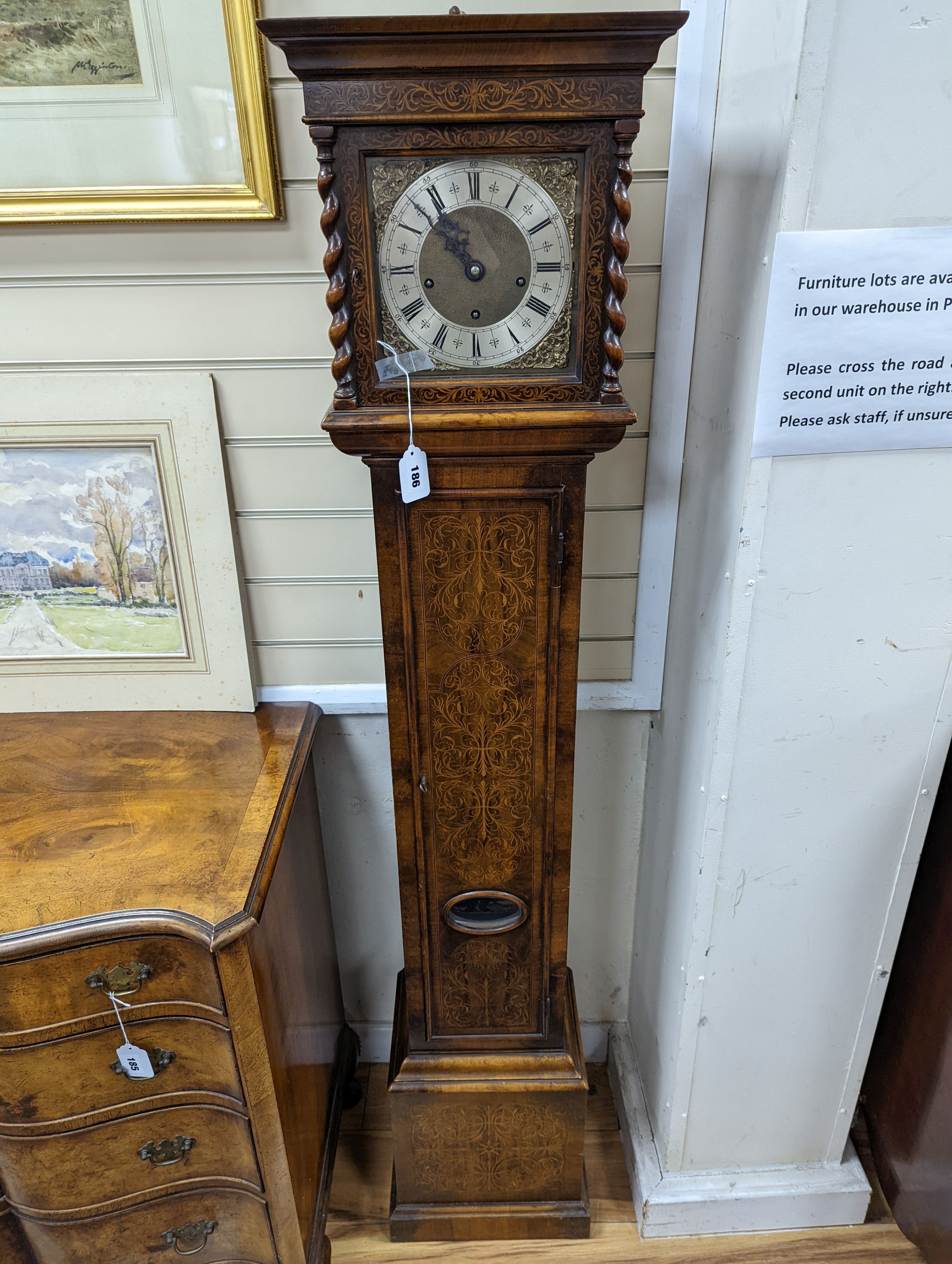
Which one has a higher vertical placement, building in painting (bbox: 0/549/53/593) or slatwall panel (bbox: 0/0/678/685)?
slatwall panel (bbox: 0/0/678/685)

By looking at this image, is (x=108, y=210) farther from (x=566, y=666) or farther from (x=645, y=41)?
(x=566, y=666)

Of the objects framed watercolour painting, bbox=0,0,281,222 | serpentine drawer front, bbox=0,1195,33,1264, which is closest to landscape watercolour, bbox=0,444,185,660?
framed watercolour painting, bbox=0,0,281,222

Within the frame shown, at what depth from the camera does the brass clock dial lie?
3.08 feet

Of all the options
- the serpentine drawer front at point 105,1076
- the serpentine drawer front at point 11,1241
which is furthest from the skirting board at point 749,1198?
the serpentine drawer front at point 11,1241

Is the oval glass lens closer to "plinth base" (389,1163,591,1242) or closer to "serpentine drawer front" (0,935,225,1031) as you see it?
"serpentine drawer front" (0,935,225,1031)

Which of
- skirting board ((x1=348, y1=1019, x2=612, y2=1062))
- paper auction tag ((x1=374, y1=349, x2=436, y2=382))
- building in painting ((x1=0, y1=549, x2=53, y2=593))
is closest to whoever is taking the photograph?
paper auction tag ((x1=374, y1=349, x2=436, y2=382))

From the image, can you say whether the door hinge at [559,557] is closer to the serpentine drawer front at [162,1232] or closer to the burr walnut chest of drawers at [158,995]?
the burr walnut chest of drawers at [158,995]

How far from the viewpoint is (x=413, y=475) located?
3.39ft

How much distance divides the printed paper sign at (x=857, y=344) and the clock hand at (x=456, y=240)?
12.8 inches

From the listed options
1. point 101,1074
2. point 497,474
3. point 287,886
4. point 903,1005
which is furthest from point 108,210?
point 903,1005

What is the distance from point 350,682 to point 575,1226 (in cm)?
102

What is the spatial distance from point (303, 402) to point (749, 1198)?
1501 millimetres

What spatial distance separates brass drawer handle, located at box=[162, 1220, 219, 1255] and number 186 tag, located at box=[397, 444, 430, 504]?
44.0 inches

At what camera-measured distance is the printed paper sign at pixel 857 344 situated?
0.94 meters
